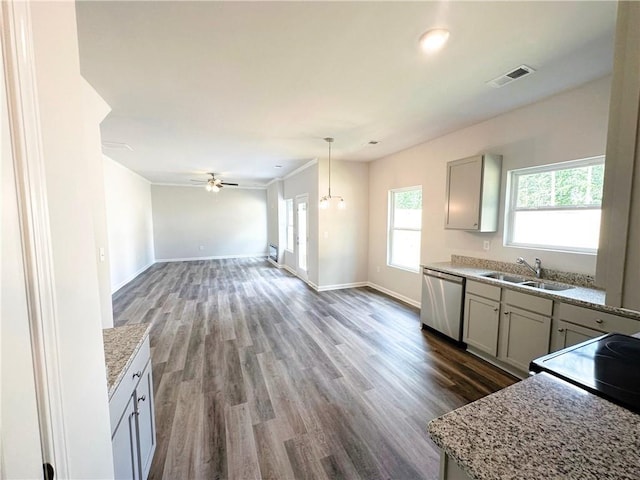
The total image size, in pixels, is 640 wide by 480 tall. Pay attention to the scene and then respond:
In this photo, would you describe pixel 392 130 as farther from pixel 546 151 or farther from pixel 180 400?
pixel 180 400

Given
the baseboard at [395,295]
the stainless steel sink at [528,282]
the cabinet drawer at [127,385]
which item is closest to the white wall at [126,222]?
the cabinet drawer at [127,385]

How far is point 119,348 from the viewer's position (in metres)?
1.36

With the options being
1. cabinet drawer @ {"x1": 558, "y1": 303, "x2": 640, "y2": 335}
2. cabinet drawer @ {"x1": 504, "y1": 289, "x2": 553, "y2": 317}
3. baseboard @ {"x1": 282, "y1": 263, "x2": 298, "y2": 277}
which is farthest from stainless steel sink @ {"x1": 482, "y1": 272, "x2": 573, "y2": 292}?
baseboard @ {"x1": 282, "y1": 263, "x2": 298, "y2": 277}

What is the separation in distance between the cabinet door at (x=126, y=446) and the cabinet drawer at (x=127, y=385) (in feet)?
→ 0.15

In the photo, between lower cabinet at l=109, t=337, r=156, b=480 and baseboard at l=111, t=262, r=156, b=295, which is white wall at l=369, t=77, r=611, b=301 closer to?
lower cabinet at l=109, t=337, r=156, b=480

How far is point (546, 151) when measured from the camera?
278cm

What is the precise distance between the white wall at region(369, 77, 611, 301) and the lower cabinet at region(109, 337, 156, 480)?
11.9ft

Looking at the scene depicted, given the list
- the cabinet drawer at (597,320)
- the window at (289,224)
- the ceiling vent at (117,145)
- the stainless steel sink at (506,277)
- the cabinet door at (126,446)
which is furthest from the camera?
the window at (289,224)

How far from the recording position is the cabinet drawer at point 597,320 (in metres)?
1.85

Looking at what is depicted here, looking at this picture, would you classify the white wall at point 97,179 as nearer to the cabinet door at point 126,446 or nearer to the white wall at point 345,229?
the cabinet door at point 126,446

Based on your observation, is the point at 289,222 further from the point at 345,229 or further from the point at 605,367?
the point at 605,367

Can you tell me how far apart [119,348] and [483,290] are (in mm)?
3160

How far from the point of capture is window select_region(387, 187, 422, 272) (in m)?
4.67

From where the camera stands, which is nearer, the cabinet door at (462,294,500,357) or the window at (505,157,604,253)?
the window at (505,157,604,253)
